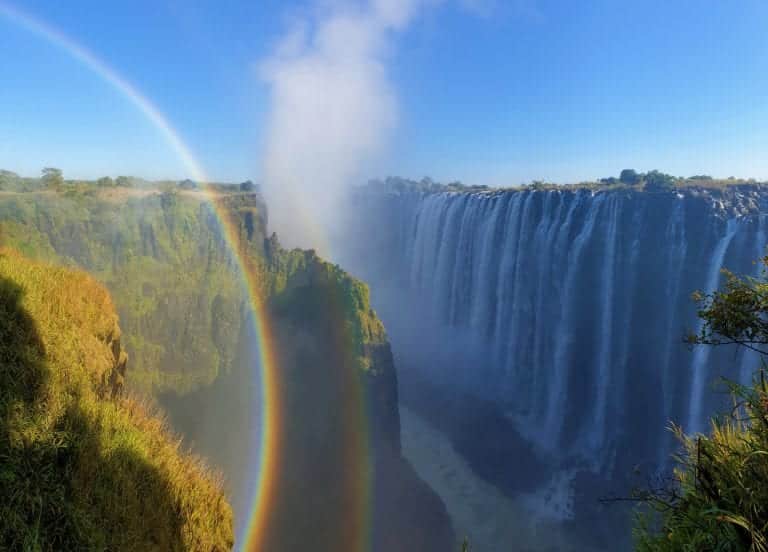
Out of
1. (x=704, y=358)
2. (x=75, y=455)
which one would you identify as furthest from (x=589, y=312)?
(x=75, y=455)

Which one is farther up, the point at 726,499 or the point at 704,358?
the point at 726,499

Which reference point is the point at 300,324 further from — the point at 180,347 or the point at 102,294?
the point at 102,294

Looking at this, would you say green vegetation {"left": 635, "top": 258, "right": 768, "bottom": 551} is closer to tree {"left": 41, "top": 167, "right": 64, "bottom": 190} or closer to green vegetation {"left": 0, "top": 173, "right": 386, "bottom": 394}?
green vegetation {"left": 0, "top": 173, "right": 386, "bottom": 394}

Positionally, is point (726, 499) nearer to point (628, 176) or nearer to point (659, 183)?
point (659, 183)

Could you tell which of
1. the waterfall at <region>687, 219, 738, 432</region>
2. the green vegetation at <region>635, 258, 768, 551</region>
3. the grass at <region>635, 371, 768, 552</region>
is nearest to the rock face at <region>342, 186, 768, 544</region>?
the waterfall at <region>687, 219, 738, 432</region>

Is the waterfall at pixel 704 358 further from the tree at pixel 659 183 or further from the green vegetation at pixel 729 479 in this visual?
the green vegetation at pixel 729 479

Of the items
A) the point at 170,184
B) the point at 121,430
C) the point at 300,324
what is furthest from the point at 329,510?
the point at 170,184
